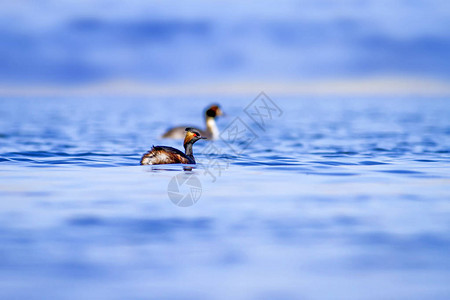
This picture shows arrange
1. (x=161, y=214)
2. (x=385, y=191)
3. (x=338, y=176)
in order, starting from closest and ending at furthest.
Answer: (x=161, y=214) < (x=385, y=191) < (x=338, y=176)

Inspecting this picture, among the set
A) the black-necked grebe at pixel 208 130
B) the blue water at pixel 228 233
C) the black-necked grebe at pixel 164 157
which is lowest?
the blue water at pixel 228 233

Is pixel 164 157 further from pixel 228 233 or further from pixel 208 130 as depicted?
pixel 208 130

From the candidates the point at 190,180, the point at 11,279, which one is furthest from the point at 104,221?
the point at 190,180

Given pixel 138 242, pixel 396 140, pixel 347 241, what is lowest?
pixel 347 241

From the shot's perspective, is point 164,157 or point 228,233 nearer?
point 228,233

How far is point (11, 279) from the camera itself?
663 centimetres

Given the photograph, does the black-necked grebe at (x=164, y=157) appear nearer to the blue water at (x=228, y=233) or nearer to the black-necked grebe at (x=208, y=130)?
the blue water at (x=228, y=233)

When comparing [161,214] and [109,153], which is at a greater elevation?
[109,153]

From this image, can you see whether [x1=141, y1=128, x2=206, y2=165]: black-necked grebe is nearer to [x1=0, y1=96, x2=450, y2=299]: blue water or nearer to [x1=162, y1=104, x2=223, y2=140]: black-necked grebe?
[x1=0, y1=96, x2=450, y2=299]: blue water

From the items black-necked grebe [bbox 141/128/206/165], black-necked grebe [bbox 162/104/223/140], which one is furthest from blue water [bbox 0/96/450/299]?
black-necked grebe [bbox 162/104/223/140]

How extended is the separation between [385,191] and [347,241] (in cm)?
443

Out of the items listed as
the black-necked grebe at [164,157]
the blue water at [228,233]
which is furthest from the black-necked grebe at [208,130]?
the blue water at [228,233]

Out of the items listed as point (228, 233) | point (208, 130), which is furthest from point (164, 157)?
point (208, 130)

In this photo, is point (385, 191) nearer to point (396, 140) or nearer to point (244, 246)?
point (244, 246)
